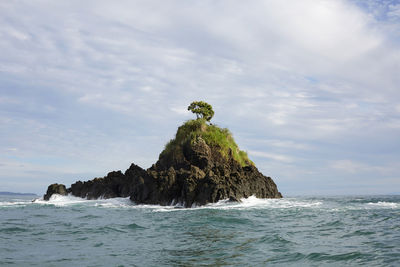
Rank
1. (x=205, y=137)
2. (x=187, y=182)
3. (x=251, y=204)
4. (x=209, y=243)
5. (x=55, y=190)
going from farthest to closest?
1. (x=55, y=190)
2. (x=205, y=137)
3. (x=187, y=182)
4. (x=251, y=204)
5. (x=209, y=243)

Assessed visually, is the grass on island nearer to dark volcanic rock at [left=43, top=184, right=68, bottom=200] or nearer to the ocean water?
dark volcanic rock at [left=43, top=184, right=68, bottom=200]

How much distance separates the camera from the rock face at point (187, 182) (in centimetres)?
3744

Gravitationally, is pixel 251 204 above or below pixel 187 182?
below

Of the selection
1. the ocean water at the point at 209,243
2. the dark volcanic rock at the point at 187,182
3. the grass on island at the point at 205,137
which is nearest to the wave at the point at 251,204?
the dark volcanic rock at the point at 187,182

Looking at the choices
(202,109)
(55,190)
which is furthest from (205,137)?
(55,190)

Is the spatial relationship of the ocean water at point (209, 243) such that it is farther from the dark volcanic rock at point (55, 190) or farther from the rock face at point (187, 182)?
the dark volcanic rock at point (55, 190)

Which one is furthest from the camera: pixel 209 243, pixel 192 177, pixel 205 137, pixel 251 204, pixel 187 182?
pixel 205 137

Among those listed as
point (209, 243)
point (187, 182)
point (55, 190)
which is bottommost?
point (209, 243)

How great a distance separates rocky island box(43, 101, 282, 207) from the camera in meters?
37.8

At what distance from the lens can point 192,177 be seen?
38719 millimetres

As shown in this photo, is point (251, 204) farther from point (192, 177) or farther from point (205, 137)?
point (205, 137)

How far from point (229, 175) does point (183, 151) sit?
463 inches

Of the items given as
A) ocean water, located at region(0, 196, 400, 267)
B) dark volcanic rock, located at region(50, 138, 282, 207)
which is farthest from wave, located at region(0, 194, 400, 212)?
ocean water, located at region(0, 196, 400, 267)

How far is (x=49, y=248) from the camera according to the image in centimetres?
1520
